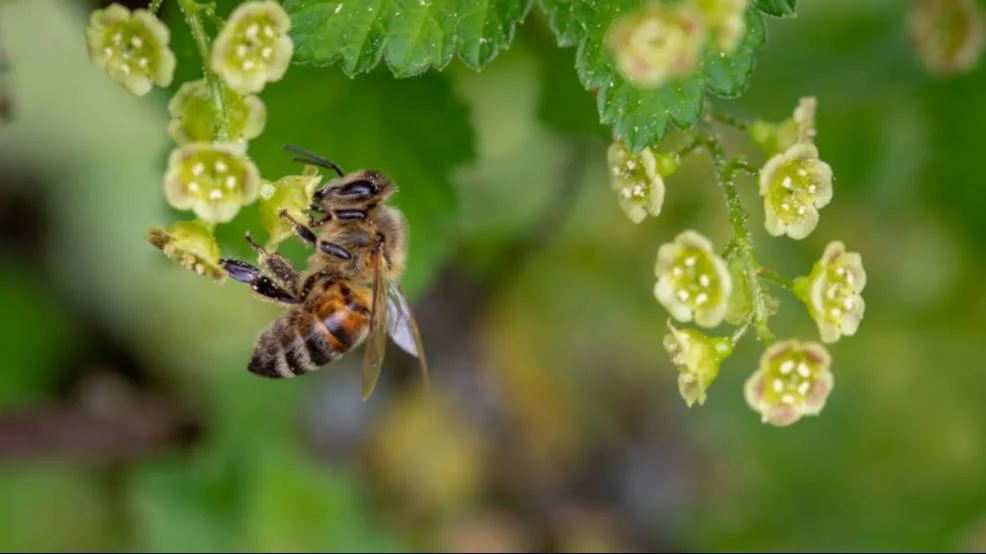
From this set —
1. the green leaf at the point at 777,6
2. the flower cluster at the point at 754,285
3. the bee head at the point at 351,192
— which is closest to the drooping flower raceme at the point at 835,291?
the flower cluster at the point at 754,285

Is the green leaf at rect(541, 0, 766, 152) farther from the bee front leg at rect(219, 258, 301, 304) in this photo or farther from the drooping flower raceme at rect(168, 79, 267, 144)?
the bee front leg at rect(219, 258, 301, 304)

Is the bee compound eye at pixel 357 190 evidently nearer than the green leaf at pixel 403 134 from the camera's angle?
Yes

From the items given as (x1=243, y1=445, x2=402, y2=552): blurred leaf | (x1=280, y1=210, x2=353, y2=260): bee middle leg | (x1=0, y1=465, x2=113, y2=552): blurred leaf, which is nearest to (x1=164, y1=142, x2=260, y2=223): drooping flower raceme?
(x1=280, y1=210, x2=353, y2=260): bee middle leg

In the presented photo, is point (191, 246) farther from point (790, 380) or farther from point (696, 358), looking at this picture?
point (790, 380)

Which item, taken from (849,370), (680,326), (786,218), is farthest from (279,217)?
(849,370)

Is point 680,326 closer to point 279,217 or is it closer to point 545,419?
point 545,419

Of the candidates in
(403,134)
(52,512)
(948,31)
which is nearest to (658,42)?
(403,134)

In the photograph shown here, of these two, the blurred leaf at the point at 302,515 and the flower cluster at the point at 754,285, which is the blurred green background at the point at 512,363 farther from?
the flower cluster at the point at 754,285
